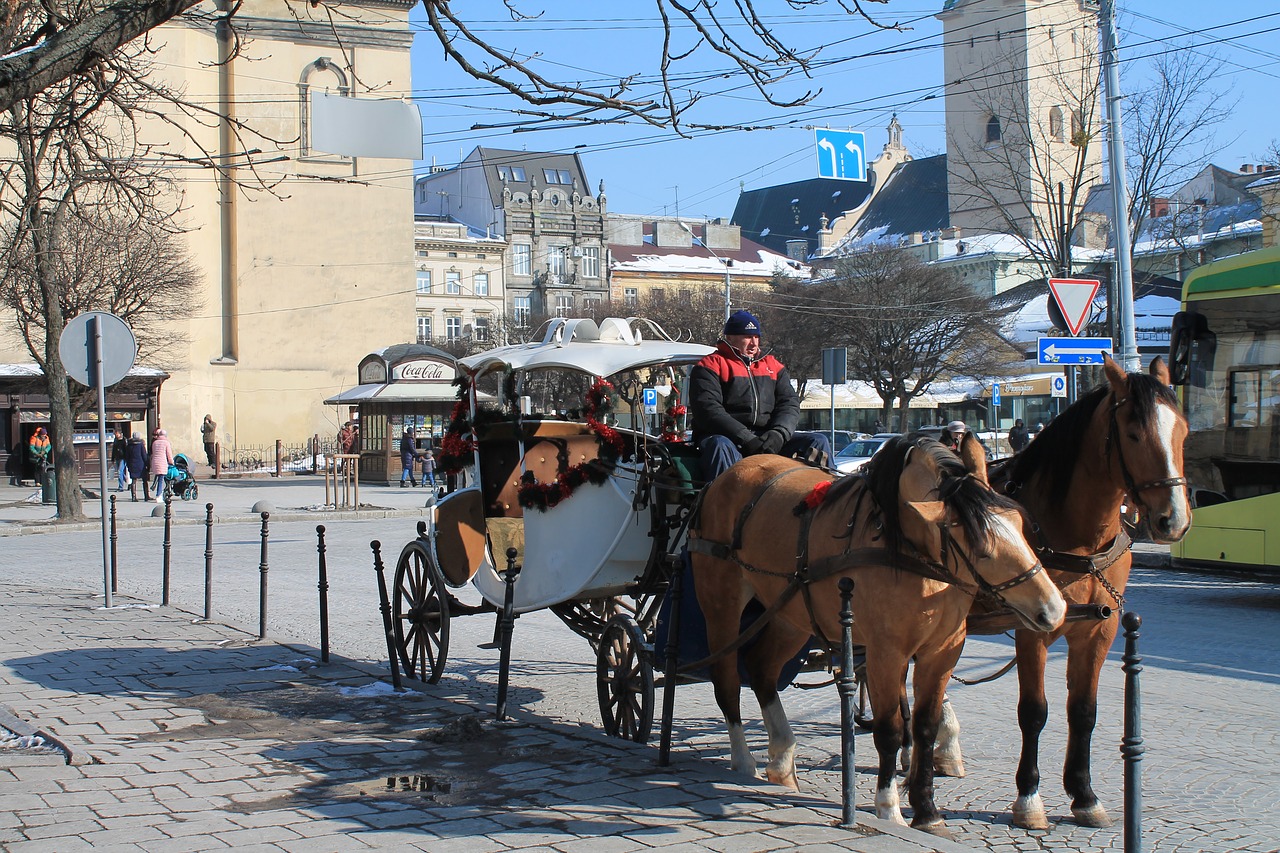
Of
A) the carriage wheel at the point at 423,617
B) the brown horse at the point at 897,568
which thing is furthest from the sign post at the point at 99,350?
the brown horse at the point at 897,568

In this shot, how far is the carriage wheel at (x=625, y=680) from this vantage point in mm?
7273

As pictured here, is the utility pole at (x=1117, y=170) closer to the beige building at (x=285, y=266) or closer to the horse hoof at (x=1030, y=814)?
the horse hoof at (x=1030, y=814)

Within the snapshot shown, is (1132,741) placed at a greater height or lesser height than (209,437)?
lesser

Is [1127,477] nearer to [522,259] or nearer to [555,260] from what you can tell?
[522,259]

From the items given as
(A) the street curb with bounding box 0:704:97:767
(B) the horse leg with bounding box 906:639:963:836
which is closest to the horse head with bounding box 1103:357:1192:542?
(B) the horse leg with bounding box 906:639:963:836

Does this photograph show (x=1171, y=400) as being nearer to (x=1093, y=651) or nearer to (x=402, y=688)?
(x=1093, y=651)

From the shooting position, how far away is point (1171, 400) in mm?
6023

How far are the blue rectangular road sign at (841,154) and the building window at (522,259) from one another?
249 ft

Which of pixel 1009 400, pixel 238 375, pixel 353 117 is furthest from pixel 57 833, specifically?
pixel 1009 400

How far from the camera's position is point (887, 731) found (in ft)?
→ 18.1

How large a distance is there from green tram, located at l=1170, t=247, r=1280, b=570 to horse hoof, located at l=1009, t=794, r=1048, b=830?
8673mm

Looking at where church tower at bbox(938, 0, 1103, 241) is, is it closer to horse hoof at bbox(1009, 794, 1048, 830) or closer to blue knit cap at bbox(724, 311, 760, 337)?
blue knit cap at bbox(724, 311, 760, 337)

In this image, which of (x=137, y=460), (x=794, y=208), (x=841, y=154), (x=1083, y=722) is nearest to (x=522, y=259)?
(x=794, y=208)

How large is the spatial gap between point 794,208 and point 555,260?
112ft
